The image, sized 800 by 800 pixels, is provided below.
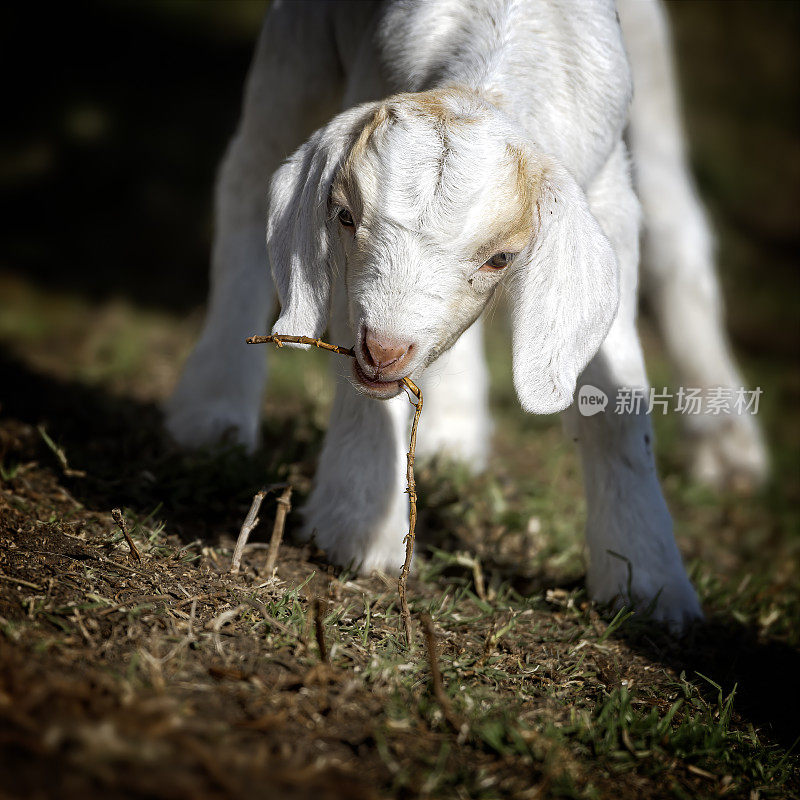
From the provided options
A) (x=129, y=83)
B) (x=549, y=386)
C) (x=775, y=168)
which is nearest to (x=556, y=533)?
(x=549, y=386)

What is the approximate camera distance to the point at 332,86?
11.2ft

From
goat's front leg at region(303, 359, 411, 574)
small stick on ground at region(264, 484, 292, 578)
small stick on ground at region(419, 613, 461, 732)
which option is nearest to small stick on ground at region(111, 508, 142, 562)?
small stick on ground at region(264, 484, 292, 578)

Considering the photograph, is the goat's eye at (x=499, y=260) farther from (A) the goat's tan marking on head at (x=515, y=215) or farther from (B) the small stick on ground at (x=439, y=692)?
(B) the small stick on ground at (x=439, y=692)

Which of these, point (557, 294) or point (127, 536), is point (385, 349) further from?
point (127, 536)

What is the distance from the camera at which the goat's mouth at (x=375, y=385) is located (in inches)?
86.6

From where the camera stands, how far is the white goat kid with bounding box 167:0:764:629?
2.12 meters

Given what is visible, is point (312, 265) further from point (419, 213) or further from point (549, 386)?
point (549, 386)

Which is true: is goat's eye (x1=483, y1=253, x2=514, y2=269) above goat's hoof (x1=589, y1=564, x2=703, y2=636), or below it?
above

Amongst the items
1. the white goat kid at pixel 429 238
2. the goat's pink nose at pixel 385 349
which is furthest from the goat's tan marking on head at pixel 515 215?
the goat's pink nose at pixel 385 349

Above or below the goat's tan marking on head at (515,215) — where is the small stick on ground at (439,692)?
below

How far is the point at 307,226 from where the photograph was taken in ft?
7.70

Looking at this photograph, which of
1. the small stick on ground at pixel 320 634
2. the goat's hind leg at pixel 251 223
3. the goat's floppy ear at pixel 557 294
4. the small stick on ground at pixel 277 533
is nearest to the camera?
the small stick on ground at pixel 320 634

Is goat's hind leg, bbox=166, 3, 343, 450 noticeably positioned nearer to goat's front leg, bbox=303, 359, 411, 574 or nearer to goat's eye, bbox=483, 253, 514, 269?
goat's front leg, bbox=303, 359, 411, 574

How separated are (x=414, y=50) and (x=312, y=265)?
0.77m
